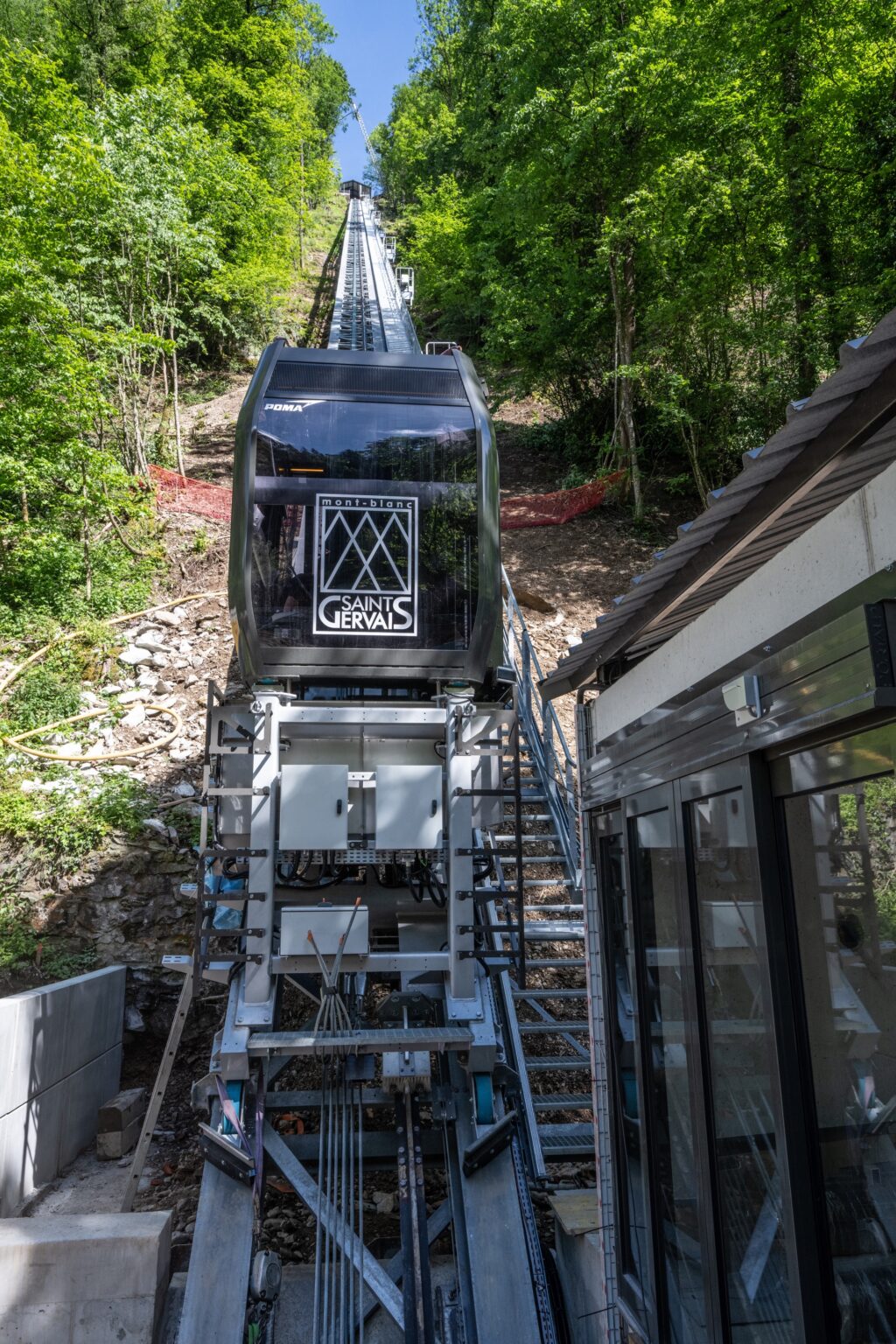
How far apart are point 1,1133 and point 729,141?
14.3m

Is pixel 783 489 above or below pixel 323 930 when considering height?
above

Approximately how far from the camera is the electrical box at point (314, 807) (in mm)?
5062

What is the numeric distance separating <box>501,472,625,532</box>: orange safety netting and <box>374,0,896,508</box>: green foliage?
666 millimetres

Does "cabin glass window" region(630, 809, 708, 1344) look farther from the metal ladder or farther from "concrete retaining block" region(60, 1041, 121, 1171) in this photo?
"concrete retaining block" region(60, 1041, 121, 1171)

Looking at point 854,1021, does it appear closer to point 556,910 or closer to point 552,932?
point 552,932

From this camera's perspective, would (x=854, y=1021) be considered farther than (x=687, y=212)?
No

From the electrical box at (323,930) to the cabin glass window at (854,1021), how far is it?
3334 mm

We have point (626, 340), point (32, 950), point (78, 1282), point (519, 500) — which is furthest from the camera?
point (519, 500)

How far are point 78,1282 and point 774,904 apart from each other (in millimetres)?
4114

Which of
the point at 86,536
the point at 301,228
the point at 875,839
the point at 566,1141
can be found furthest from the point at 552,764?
the point at 301,228

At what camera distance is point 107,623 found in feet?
37.8

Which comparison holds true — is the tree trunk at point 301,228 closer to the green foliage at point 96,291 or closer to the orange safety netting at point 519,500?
the green foliage at point 96,291

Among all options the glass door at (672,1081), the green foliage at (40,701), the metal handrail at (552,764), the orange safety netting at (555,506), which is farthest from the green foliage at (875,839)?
the orange safety netting at (555,506)

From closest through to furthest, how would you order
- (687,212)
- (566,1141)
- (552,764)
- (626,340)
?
1. (566,1141)
2. (552,764)
3. (687,212)
4. (626,340)
